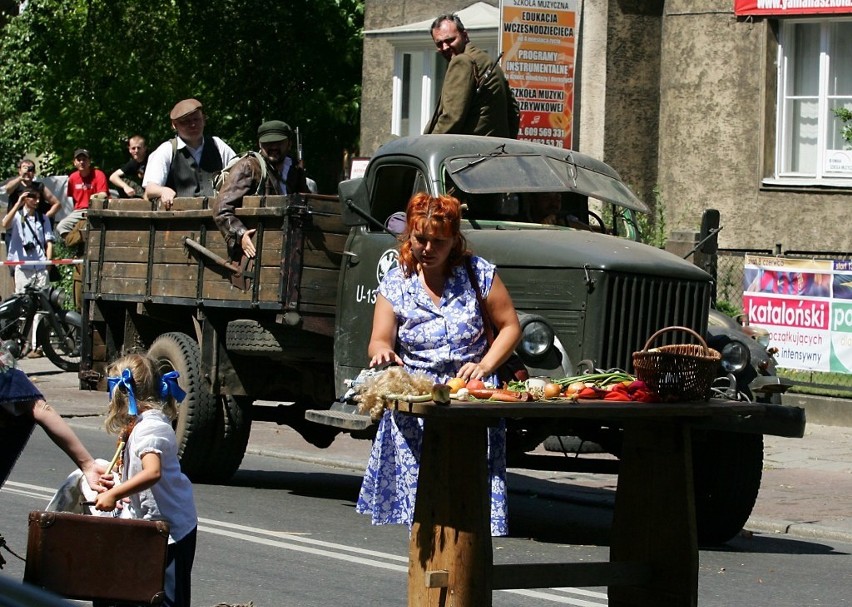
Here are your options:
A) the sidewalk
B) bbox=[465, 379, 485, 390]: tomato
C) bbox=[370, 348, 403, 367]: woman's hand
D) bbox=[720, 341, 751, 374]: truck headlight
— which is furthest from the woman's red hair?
the sidewalk

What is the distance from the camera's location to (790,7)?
19.5 m

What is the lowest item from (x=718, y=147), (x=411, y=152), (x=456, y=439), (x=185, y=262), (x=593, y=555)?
(x=593, y=555)

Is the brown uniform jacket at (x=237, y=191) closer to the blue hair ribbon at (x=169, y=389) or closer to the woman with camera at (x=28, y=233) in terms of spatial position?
the blue hair ribbon at (x=169, y=389)

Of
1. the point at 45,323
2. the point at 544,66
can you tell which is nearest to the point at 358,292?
the point at 45,323

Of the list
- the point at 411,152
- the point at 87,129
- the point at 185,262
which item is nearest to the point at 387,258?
the point at 411,152

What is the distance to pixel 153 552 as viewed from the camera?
16.9 ft

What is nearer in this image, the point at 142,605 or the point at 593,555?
the point at 142,605

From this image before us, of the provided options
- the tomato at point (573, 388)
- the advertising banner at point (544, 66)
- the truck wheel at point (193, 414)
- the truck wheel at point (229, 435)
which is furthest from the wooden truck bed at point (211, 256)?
the advertising banner at point (544, 66)

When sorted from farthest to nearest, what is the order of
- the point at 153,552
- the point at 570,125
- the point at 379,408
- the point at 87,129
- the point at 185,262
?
the point at 87,129 < the point at 570,125 < the point at 185,262 < the point at 379,408 < the point at 153,552

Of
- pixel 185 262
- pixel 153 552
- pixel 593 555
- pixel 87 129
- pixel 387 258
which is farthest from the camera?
pixel 87 129

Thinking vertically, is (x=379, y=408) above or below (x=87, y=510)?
above

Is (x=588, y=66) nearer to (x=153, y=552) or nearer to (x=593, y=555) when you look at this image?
(x=593, y=555)

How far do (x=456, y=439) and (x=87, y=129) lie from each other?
21.9 metres

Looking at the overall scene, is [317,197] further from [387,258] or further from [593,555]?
[593,555]
